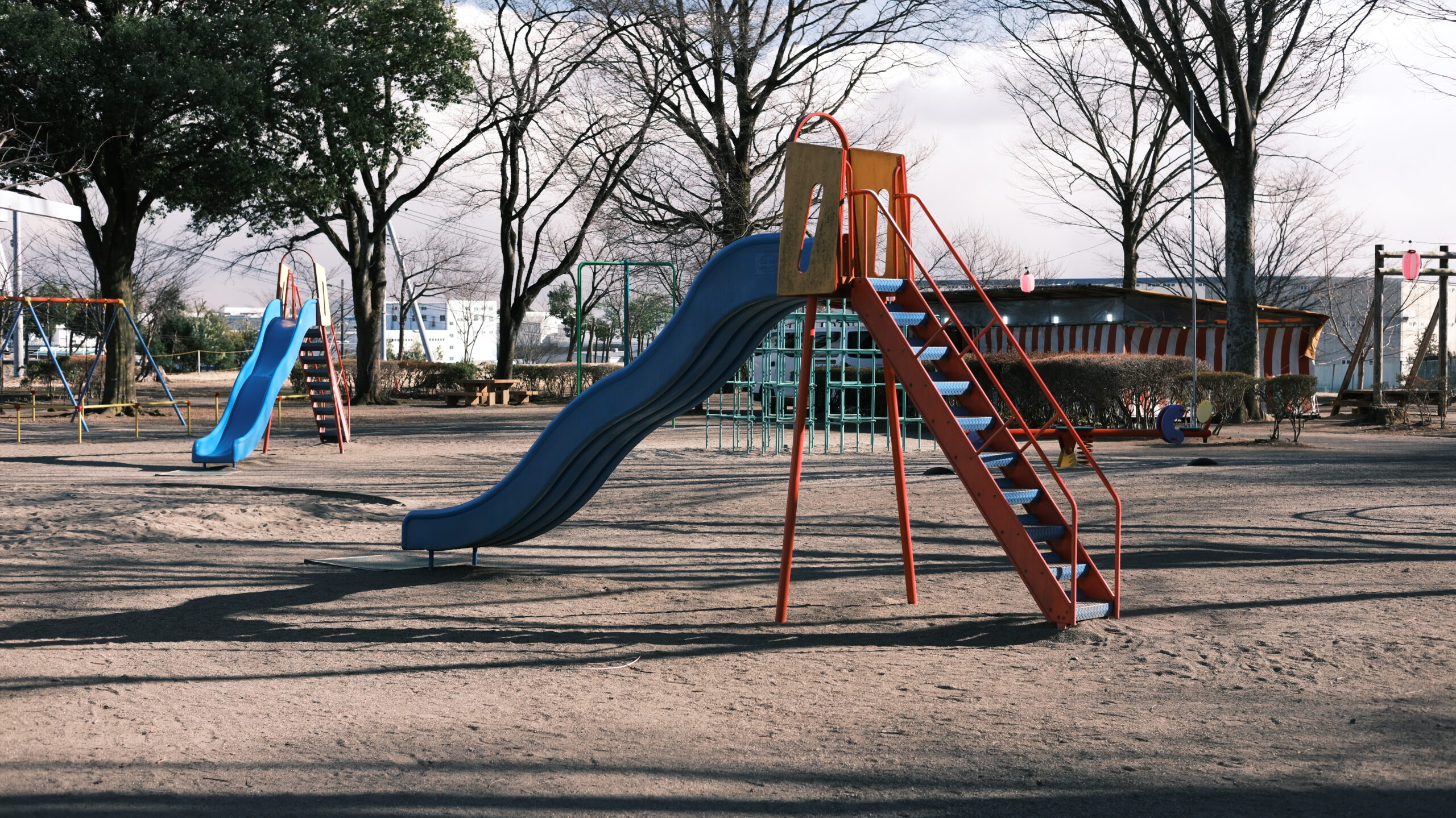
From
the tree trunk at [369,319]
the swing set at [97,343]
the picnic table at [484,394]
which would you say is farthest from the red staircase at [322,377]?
the picnic table at [484,394]

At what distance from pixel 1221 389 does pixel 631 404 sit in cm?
1398

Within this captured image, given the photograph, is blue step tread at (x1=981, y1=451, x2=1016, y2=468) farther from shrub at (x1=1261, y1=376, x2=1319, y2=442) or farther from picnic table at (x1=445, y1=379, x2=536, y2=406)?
picnic table at (x1=445, y1=379, x2=536, y2=406)

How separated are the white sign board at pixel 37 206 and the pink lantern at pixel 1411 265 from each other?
2495 cm

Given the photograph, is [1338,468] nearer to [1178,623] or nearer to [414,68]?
[1178,623]

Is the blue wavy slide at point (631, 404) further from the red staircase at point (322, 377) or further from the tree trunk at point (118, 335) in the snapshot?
the tree trunk at point (118, 335)

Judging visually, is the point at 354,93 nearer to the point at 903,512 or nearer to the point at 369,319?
the point at 369,319

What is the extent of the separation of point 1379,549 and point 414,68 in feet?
74.0

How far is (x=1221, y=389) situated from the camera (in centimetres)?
1870

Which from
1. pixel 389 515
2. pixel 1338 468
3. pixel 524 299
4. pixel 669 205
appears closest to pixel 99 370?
pixel 524 299

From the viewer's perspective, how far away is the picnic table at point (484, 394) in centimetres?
3144

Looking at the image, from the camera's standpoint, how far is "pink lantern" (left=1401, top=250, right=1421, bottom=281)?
22.6 m

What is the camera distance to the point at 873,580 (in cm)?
762

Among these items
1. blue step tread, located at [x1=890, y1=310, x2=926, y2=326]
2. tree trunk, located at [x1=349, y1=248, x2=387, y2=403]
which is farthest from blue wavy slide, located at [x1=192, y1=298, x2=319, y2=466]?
tree trunk, located at [x1=349, y1=248, x2=387, y2=403]

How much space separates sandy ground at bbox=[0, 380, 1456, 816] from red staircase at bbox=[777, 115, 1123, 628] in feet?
0.97
